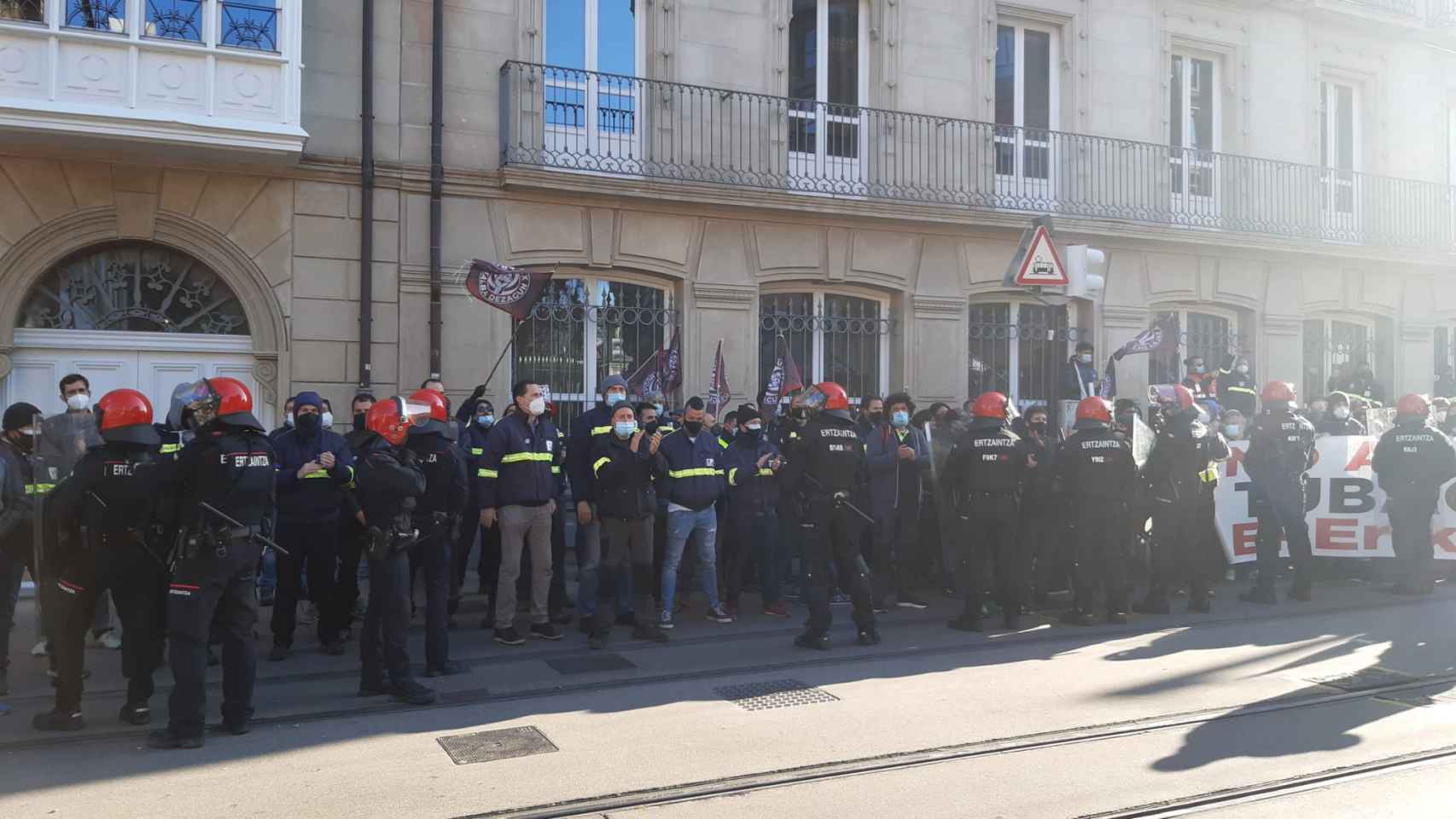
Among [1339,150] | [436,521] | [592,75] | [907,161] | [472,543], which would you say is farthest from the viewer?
[1339,150]

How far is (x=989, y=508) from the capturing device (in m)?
9.73

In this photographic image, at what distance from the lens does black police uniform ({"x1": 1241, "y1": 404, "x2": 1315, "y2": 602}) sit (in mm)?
11273

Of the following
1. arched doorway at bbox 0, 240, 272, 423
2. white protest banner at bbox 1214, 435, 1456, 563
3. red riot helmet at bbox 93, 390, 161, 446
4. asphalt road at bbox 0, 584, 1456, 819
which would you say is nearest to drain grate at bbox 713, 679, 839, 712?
asphalt road at bbox 0, 584, 1456, 819

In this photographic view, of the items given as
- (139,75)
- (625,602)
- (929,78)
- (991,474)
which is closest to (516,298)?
(625,602)

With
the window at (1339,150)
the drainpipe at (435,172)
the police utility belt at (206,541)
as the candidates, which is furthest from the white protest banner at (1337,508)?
the police utility belt at (206,541)

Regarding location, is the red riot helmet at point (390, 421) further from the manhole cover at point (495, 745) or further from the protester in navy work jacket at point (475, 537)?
the protester in navy work jacket at point (475, 537)

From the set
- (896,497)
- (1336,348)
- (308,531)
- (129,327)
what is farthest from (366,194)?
(1336,348)

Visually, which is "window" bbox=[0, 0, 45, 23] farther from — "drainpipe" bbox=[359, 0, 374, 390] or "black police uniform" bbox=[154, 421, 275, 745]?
"black police uniform" bbox=[154, 421, 275, 745]

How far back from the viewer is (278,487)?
29.1 feet

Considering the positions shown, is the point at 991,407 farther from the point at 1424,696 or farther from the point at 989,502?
the point at 1424,696

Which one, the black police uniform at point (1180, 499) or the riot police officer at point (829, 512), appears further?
the black police uniform at point (1180, 499)

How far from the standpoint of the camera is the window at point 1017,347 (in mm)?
16547

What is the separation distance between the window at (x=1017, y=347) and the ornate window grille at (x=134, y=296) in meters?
9.75

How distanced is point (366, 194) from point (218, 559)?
727 centimetres
